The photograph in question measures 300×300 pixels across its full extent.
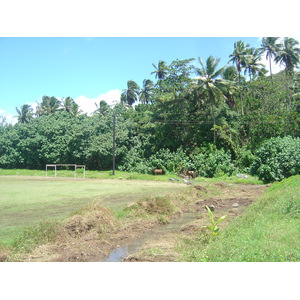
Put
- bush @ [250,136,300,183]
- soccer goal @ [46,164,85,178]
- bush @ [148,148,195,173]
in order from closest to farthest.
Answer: bush @ [250,136,300,183]
bush @ [148,148,195,173]
soccer goal @ [46,164,85,178]

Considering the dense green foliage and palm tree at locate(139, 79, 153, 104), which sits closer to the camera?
the dense green foliage

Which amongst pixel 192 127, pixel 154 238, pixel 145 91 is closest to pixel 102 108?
pixel 145 91

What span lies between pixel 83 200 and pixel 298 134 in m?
22.1

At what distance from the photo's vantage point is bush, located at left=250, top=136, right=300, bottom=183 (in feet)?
69.8

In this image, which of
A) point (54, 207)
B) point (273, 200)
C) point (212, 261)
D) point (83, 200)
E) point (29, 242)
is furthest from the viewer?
point (83, 200)

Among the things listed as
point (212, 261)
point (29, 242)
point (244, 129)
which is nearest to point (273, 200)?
point (212, 261)

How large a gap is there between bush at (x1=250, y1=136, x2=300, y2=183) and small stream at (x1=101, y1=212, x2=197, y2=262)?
40.7 feet

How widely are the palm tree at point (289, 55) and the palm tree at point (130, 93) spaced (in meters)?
22.5

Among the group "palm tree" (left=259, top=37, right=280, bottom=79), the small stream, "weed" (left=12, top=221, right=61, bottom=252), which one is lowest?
the small stream

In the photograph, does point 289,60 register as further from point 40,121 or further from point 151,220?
point 151,220

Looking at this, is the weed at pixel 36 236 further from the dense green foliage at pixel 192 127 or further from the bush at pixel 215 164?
the bush at pixel 215 164

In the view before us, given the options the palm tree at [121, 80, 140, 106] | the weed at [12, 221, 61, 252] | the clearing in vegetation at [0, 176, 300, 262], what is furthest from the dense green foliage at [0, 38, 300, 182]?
the weed at [12, 221, 61, 252]

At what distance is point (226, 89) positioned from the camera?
29016 mm

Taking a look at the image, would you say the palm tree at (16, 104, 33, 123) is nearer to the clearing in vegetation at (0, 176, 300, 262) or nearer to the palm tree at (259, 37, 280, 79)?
the palm tree at (259, 37, 280, 79)
